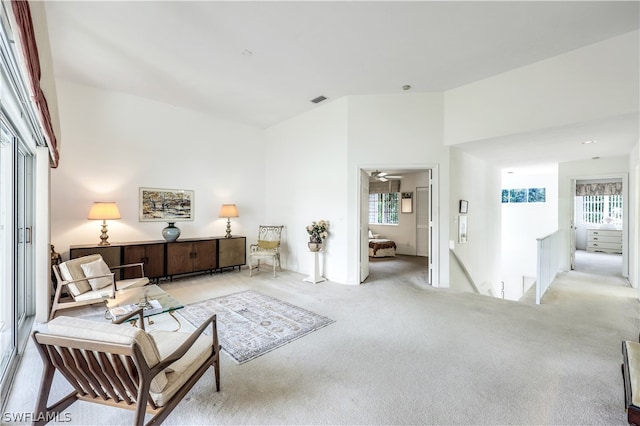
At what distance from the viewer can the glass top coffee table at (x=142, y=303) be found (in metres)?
2.67

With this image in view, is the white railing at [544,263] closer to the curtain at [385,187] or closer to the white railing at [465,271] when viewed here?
the white railing at [465,271]

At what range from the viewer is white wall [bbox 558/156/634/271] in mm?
5878

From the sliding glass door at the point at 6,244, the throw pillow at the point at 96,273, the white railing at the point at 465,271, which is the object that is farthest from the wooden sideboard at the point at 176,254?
the white railing at the point at 465,271

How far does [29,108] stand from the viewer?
91.3 inches

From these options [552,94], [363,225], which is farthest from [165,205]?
[552,94]

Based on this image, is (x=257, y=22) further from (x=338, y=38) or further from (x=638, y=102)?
(x=638, y=102)

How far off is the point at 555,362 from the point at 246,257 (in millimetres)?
5586

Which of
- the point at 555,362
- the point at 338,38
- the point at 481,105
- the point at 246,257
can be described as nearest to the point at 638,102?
the point at 481,105

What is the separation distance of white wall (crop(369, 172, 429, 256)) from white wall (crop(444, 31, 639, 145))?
411cm

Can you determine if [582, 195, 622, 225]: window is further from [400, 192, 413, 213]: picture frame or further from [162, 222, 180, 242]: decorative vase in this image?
[162, 222, 180, 242]: decorative vase

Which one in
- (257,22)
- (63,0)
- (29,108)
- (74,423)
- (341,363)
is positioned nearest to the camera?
(74,423)

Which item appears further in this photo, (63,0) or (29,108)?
(63,0)

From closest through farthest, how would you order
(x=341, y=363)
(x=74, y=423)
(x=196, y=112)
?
(x=74, y=423)
(x=341, y=363)
(x=196, y=112)

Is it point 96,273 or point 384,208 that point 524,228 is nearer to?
point 384,208
